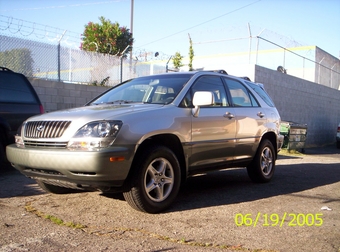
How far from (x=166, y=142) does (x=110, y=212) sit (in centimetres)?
108

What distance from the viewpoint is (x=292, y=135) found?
1474cm

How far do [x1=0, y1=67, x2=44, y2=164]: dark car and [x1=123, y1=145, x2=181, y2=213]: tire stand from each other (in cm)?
324

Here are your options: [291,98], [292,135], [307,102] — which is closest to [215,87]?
[292,135]

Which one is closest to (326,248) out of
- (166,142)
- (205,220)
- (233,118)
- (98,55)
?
(205,220)

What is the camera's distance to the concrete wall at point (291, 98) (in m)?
10.0

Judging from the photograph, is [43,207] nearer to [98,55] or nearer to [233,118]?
[233,118]

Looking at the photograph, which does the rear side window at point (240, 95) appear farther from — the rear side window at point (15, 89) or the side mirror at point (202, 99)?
the rear side window at point (15, 89)

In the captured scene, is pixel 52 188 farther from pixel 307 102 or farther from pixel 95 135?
pixel 307 102

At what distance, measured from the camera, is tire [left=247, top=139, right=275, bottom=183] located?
6578 millimetres

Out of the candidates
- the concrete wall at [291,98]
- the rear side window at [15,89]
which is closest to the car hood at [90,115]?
the rear side window at [15,89]

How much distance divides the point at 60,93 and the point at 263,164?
19.0 ft

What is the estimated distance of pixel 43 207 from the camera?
188 inches

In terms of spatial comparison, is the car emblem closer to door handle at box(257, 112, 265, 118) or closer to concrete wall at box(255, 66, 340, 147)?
door handle at box(257, 112, 265, 118)
